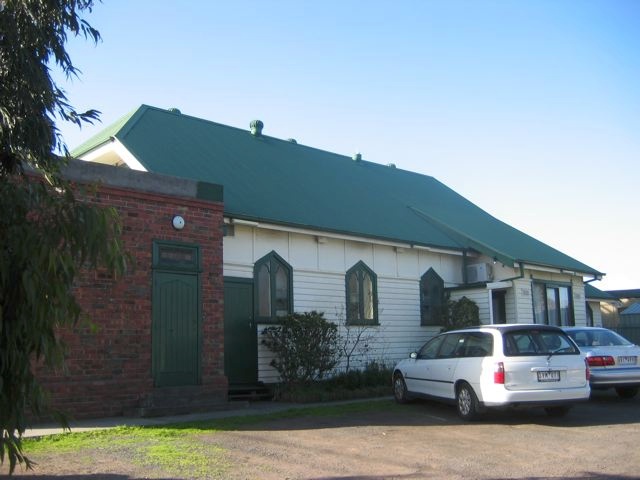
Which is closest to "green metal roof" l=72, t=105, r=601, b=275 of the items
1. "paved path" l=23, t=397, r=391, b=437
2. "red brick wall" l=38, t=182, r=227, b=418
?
"red brick wall" l=38, t=182, r=227, b=418

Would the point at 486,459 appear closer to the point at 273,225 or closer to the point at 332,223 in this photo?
the point at 273,225

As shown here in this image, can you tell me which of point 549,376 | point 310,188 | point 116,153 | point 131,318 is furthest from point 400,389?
point 116,153

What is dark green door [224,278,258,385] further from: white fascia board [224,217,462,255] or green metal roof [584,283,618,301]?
green metal roof [584,283,618,301]

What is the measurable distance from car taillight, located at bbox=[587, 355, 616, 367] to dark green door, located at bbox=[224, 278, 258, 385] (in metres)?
6.93

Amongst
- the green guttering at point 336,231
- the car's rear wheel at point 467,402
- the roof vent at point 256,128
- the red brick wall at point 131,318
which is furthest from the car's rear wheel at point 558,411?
the roof vent at point 256,128

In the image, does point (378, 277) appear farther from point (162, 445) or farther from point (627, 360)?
point (162, 445)

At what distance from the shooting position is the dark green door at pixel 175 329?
12461 mm

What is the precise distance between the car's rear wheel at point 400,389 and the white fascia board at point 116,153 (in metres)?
6.85

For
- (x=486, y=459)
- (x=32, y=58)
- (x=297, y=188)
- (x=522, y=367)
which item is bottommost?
(x=486, y=459)

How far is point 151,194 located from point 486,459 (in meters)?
7.45

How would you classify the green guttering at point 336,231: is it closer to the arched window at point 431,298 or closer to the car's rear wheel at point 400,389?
the arched window at point 431,298

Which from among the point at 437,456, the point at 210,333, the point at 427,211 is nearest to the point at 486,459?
the point at 437,456

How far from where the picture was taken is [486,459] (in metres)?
8.35

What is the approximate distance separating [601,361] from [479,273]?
7243mm
